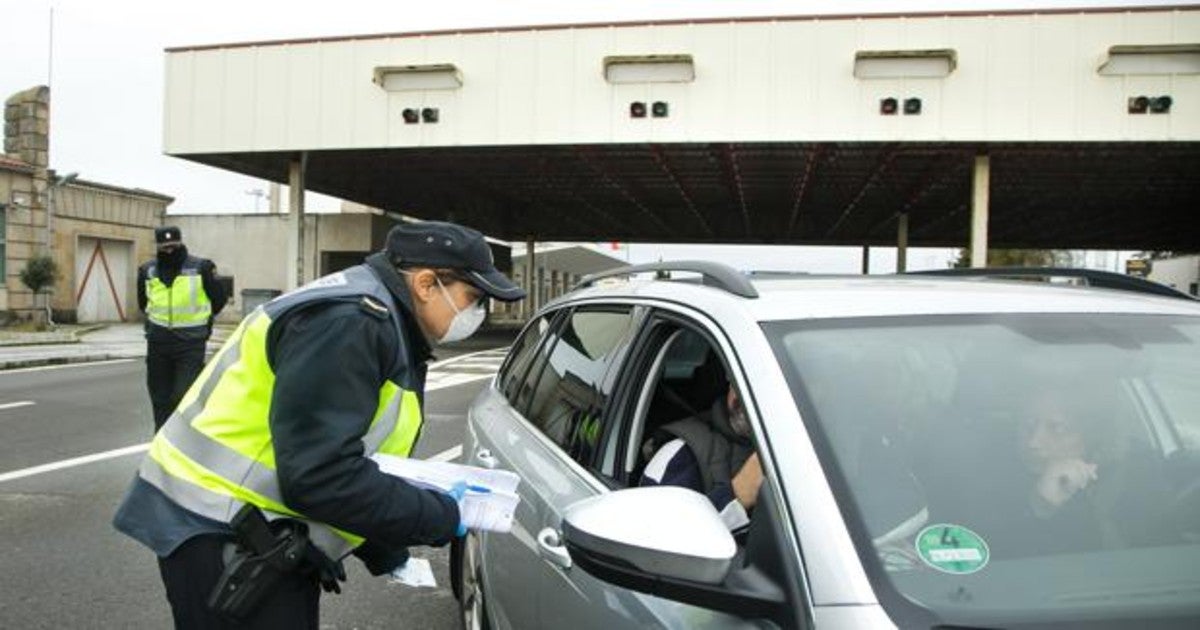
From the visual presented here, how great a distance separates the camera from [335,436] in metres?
2.01

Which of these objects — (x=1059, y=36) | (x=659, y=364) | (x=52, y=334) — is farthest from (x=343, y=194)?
(x=659, y=364)

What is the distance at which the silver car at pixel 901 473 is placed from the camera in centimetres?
162

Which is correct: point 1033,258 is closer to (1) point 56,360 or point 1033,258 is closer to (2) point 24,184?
(2) point 24,184

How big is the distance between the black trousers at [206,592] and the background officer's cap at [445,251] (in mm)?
773

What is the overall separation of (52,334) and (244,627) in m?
25.3

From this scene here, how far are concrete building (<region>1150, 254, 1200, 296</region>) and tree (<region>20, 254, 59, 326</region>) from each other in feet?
119

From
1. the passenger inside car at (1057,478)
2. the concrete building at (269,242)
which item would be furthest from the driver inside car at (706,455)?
the concrete building at (269,242)

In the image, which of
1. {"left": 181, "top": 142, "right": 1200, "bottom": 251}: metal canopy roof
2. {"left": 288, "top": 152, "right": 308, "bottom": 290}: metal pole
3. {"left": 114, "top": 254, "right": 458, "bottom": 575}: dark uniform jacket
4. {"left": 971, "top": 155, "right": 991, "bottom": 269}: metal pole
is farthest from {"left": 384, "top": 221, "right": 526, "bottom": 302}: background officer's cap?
{"left": 288, "top": 152, "right": 308, "bottom": 290}: metal pole

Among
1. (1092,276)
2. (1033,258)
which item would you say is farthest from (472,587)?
(1033,258)

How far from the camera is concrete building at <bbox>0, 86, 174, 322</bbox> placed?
26.5m

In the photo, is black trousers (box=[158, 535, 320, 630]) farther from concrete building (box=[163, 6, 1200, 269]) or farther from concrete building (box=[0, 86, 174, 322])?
concrete building (box=[0, 86, 174, 322])

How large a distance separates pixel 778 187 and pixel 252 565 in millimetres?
28577

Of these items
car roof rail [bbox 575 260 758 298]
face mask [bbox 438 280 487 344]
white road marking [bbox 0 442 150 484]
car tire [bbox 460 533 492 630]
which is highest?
car roof rail [bbox 575 260 758 298]

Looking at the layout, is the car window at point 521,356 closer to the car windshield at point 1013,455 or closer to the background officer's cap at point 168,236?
the car windshield at point 1013,455
